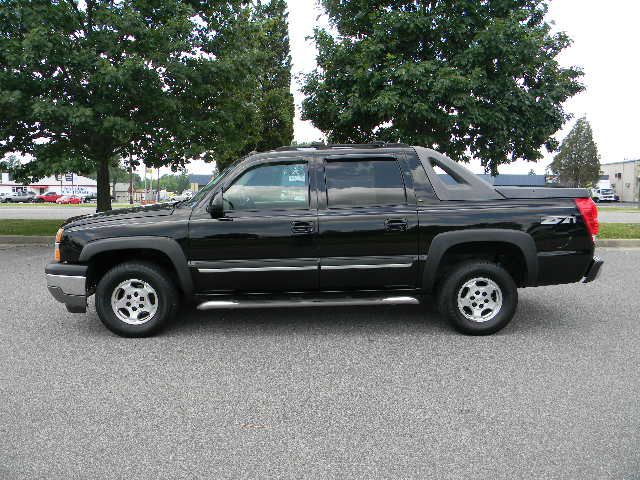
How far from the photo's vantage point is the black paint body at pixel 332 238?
491cm

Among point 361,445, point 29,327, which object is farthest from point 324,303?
point 29,327

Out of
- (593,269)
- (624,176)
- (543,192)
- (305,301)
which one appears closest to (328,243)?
(305,301)

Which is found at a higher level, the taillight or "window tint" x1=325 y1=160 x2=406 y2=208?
"window tint" x1=325 y1=160 x2=406 y2=208

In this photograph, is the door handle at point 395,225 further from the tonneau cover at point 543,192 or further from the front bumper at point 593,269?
the front bumper at point 593,269

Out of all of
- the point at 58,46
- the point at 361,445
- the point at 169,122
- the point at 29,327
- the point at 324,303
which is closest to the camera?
the point at 361,445

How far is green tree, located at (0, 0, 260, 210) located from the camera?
11.7 m

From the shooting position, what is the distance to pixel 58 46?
1168cm

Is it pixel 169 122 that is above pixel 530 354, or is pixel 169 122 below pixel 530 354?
above

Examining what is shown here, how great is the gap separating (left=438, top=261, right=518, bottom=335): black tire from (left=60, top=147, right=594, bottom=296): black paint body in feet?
0.75

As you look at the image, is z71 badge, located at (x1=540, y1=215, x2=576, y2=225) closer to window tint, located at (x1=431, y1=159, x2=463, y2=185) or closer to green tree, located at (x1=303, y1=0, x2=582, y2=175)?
window tint, located at (x1=431, y1=159, x2=463, y2=185)

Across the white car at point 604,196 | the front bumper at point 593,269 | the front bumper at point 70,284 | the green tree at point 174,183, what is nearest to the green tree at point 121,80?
the front bumper at point 70,284

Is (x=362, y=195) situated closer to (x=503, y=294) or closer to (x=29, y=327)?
(x=503, y=294)

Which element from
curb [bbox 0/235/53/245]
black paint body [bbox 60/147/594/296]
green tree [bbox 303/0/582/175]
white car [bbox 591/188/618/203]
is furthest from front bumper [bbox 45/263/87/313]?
white car [bbox 591/188/618/203]

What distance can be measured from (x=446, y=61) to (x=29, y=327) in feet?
43.0
